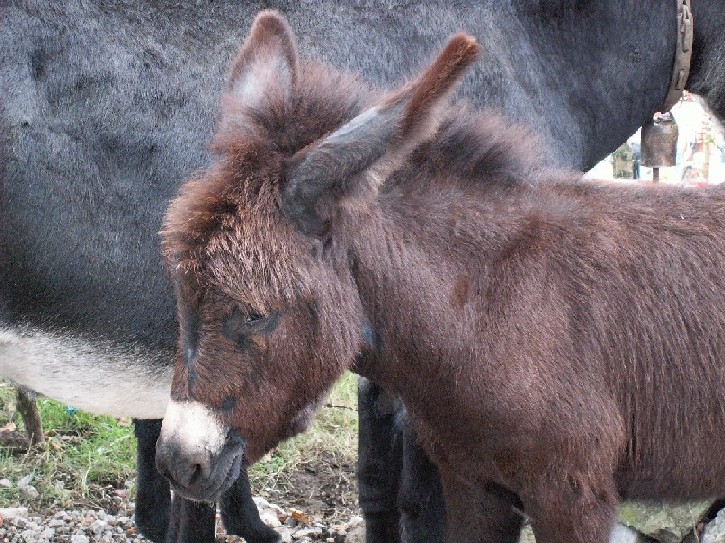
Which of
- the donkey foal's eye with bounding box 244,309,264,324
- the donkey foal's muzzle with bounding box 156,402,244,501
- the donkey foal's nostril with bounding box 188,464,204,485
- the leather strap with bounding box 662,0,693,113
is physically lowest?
the donkey foal's nostril with bounding box 188,464,204,485

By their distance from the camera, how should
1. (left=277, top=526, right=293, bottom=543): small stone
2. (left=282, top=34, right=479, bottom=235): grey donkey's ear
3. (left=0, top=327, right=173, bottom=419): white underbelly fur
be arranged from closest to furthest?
1. (left=282, top=34, right=479, bottom=235): grey donkey's ear
2. (left=0, top=327, right=173, bottom=419): white underbelly fur
3. (left=277, top=526, right=293, bottom=543): small stone

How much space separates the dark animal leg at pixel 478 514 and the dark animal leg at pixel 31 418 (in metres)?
2.99

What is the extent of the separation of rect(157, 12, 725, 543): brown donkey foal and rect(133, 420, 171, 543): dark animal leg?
188cm

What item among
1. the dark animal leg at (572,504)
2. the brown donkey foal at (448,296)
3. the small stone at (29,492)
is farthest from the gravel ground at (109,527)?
the dark animal leg at (572,504)

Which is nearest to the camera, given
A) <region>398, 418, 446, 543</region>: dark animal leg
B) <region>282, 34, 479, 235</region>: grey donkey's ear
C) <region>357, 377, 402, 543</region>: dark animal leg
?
<region>282, 34, 479, 235</region>: grey donkey's ear

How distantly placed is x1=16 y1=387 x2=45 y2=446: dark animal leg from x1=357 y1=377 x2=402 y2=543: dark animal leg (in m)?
2.25

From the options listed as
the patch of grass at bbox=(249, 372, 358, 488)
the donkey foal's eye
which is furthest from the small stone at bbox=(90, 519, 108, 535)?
the donkey foal's eye

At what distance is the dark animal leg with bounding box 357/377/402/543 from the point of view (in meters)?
3.67

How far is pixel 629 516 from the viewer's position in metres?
4.05

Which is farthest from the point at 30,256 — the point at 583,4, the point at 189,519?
the point at 583,4

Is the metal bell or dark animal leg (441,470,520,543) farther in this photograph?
the metal bell

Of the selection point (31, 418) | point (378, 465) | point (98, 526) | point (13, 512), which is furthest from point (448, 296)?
point (31, 418)

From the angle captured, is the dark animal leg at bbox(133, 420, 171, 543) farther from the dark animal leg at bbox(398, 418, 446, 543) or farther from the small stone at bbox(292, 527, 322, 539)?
the dark animal leg at bbox(398, 418, 446, 543)

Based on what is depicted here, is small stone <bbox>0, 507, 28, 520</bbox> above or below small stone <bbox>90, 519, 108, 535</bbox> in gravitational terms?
above
